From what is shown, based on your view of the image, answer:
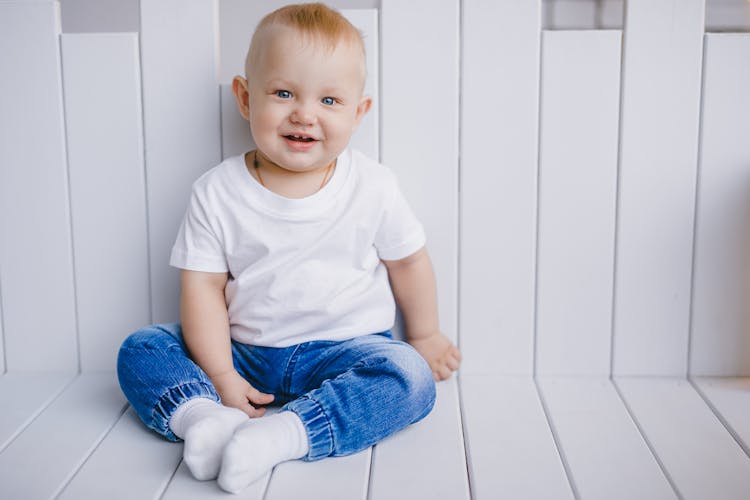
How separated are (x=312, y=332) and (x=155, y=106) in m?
0.45

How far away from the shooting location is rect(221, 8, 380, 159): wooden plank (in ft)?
4.24

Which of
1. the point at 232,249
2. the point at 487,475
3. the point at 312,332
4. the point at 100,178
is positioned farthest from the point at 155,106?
the point at 487,475

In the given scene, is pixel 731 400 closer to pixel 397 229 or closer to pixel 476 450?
pixel 476 450

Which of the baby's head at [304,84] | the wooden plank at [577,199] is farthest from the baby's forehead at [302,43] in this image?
the wooden plank at [577,199]

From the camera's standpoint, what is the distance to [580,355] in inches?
53.6

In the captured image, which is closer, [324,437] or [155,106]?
[324,437]

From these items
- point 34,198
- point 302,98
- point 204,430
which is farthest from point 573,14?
point 204,430

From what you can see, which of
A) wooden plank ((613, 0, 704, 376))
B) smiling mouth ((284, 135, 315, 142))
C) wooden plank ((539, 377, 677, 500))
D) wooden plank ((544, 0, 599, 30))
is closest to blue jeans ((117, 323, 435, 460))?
wooden plank ((539, 377, 677, 500))

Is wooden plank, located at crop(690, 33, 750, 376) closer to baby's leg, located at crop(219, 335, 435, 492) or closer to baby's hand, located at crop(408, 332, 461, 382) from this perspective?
baby's hand, located at crop(408, 332, 461, 382)

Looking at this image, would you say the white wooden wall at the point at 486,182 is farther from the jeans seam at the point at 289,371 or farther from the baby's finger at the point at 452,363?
the jeans seam at the point at 289,371

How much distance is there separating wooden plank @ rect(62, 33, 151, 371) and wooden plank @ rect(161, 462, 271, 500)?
459mm

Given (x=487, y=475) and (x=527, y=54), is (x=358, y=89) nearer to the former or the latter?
(x=527, y=54)

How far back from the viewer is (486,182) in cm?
133

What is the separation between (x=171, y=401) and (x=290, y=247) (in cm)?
29
